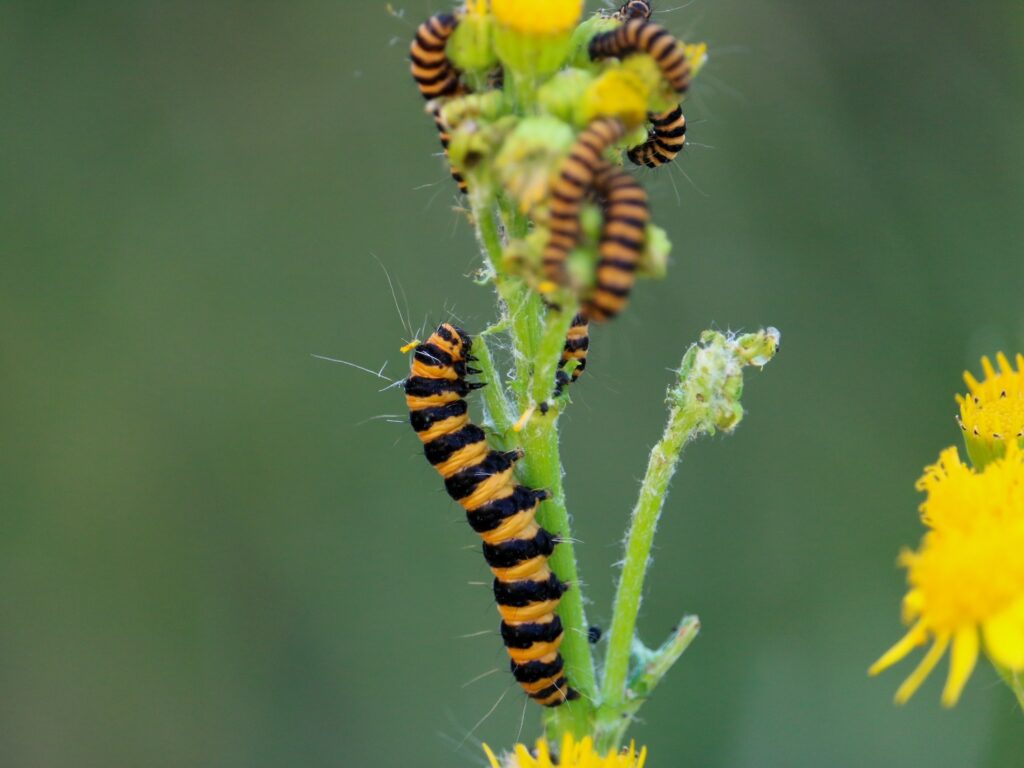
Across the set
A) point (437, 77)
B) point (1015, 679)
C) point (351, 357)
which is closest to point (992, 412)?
point (1015, 679)

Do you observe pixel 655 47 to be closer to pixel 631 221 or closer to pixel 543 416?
pixel 631 221

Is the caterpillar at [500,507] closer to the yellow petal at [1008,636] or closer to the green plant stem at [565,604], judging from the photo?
the green plant stem at [565,604]

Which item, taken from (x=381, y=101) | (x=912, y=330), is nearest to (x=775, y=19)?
(x=912, y=330)

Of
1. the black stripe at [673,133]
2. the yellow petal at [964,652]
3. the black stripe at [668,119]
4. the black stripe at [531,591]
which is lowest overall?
the yellow petal at [964,652]

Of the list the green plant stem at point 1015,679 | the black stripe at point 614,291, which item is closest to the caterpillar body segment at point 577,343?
the black stripe at point 614,291

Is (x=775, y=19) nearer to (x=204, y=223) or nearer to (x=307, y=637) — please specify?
Result: (x=204, y=223)

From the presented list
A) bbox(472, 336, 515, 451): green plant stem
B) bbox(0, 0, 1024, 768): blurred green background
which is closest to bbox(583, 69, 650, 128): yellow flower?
bbox(472, 336, 515, 451): green plant stem
